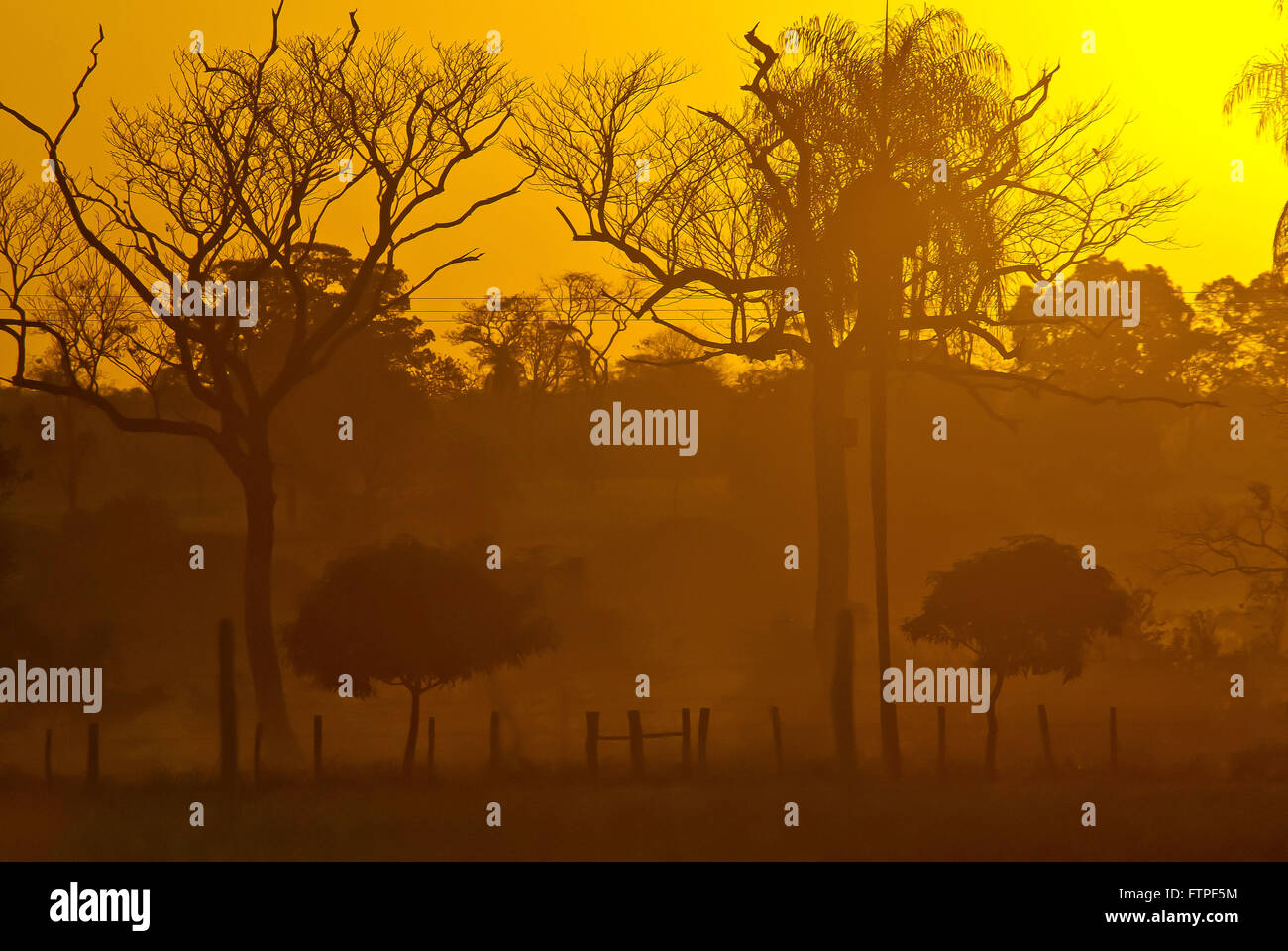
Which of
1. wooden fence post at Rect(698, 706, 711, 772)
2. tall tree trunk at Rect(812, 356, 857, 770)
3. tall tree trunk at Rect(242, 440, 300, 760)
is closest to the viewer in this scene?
wooden fence post at Rect(698, 706, 711, 772)

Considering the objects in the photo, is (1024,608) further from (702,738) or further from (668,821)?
(668,821)

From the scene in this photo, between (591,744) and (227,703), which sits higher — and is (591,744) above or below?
Result: below

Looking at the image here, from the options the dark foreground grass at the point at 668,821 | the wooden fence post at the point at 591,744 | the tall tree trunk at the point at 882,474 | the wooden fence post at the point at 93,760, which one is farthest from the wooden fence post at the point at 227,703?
the tall tree trunk at the point at 882,474

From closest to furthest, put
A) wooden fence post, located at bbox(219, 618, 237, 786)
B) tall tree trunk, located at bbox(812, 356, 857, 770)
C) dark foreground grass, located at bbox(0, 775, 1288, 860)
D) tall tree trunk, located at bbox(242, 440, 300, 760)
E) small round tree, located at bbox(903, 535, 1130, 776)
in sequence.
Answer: dark foreground grass, located at bbox(0, 775, 1288, 860) → wooden fence post, located at bbox(219, 618, 237, 786) → small round tree, located at bbox(903, 535, 1130, 776) → tall tree trunk, located at bbox(242, 440, 300, 760) → tall tree trunk, located at bbox(812, 356, 857, 770)

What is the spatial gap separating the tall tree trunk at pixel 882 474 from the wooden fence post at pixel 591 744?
397cm

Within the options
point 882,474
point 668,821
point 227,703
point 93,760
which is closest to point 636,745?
point 668,821

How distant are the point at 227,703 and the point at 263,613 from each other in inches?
336

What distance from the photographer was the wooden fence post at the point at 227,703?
17.2 meters

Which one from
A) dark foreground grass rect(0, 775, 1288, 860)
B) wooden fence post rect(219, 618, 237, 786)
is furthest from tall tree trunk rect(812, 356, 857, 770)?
wooden fence post rect(219, 618, 237, 786)

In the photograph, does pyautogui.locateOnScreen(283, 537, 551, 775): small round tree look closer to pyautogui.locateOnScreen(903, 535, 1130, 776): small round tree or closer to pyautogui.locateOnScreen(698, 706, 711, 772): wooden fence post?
pyautogui.locateOnScreen(698, 706, 711, 772): wooden fence post

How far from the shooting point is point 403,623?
21.1m

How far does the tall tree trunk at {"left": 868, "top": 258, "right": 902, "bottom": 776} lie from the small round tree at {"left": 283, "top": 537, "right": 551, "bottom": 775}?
5.66 meters

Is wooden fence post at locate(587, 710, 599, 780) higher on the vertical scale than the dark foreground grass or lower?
higher

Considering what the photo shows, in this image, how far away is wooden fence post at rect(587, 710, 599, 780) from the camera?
1966 centimetres
